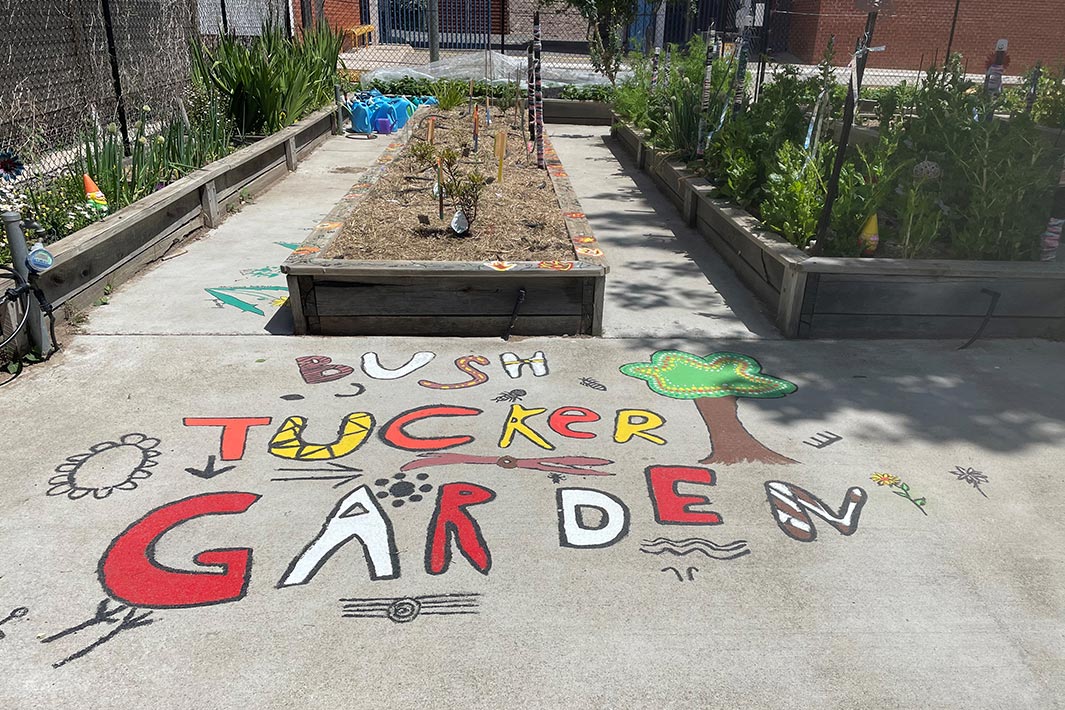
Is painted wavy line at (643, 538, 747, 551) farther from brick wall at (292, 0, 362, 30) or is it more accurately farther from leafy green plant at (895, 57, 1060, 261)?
brick wall at (292, 0, 362, 30)

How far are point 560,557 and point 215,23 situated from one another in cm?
1131

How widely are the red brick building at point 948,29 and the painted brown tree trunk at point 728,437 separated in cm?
2266

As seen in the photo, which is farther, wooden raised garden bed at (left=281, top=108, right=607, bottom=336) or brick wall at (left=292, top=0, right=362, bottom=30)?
brick wall at (left=292, top=0, right=362, bottom=30)

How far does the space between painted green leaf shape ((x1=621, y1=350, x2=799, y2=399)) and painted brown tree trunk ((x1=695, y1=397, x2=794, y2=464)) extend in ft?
0.36

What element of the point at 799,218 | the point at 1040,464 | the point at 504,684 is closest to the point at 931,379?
the point at 1040,464

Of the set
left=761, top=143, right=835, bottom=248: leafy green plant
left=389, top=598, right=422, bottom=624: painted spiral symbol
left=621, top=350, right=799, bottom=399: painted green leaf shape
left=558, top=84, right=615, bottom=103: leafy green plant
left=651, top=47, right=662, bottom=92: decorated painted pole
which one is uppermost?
left=651, top=47, right=662, bottom=92: decorated painted pole

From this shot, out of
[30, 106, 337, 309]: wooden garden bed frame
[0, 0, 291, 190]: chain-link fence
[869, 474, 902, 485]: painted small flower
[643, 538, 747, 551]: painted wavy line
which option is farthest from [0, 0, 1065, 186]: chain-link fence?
[643, 538, 747, 551]: painted wavy line

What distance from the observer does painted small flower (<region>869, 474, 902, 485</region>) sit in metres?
3.38

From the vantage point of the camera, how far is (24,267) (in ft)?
13.3

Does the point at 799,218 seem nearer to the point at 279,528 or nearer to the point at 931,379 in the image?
the point at 931,379

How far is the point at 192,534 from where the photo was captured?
2914mm

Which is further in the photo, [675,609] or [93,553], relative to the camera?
[93,553]

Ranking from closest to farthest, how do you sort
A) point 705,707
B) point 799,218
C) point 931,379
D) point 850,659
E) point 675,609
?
point 705,707 → point 850,659 → point 675,609 → point 931,379 → point 799,218

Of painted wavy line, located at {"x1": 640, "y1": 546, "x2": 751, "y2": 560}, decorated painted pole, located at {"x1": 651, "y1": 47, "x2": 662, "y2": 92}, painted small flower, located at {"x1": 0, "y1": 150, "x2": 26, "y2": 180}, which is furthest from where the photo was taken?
decorated painted pole, located at {"x1": 651, "y1": 47, "x2": 662, "y2": 92}
